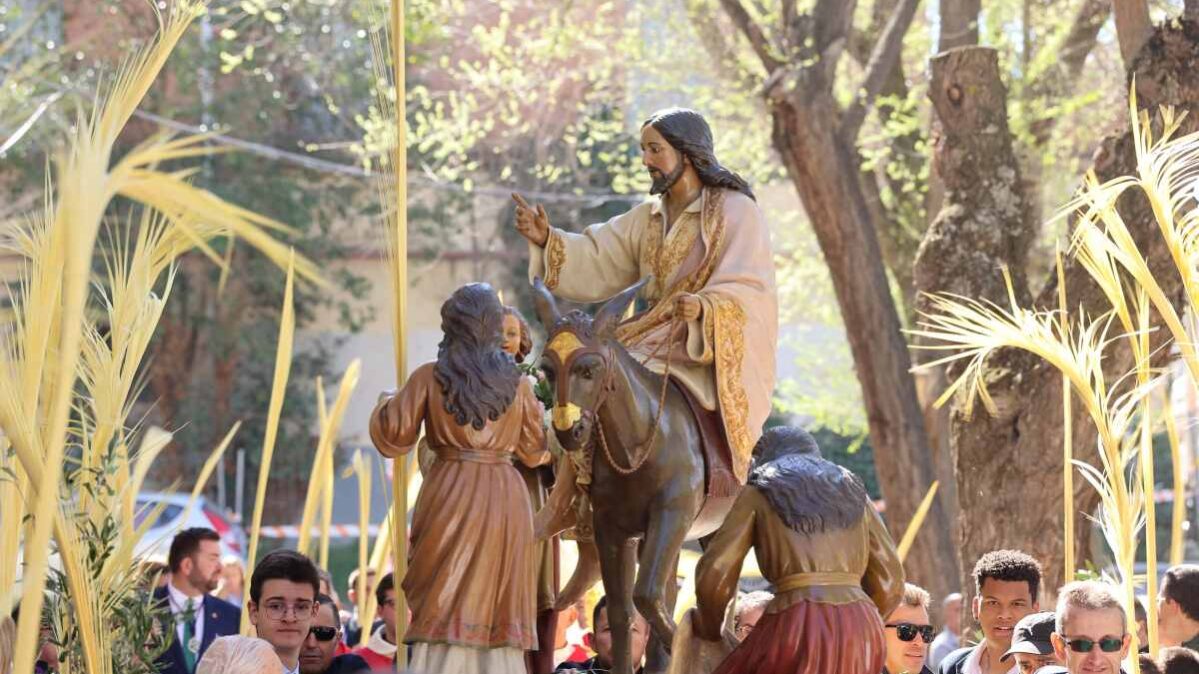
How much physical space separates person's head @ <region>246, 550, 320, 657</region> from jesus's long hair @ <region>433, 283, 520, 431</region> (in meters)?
0.89

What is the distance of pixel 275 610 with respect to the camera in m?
6.05

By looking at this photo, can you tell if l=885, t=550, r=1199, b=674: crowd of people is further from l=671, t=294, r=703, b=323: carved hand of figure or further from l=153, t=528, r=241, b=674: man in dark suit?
l=153, t=528, r=241, b=674: man in dark suit

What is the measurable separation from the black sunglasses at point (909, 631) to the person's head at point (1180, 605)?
3.18ft

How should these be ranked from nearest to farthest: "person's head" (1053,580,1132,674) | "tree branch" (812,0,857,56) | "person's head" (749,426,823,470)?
"person's head" (1053,580,1132,674) → "person's head" (749,426,823,470) → "tree branch" (812,0,857,56)

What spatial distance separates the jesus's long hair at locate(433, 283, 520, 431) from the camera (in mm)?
5680

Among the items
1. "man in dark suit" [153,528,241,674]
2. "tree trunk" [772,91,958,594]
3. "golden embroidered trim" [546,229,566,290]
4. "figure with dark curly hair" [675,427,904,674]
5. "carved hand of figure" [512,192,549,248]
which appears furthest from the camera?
"tree trunk" [772,91,958,594]

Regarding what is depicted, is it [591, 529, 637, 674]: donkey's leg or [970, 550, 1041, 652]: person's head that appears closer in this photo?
[591, 529, 637, 674]: donkey's leg

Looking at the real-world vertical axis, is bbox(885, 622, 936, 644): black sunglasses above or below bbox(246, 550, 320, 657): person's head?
below

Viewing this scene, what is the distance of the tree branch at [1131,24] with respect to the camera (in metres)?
→ 10.4

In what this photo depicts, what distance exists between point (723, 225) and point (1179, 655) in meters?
2.13

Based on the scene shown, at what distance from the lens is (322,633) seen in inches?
262

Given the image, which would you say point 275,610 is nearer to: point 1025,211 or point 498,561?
point 498,561

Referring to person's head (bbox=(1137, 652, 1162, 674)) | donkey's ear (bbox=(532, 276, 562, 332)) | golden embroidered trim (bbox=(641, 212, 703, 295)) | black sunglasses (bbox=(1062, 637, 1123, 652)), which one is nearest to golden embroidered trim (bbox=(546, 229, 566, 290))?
golden embroidered trim (bbox=(641, 212, 703, 295))

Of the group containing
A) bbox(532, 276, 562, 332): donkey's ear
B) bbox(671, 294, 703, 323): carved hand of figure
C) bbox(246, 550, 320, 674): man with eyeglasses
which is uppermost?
bbox(671, 294, 703, 323): carved hand of figure
